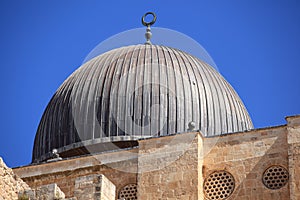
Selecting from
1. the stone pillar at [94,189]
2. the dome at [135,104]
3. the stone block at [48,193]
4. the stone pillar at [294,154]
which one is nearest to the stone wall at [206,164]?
the stone pillar at [294,154]

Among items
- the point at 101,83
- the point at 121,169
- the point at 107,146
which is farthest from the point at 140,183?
the point at 101,83

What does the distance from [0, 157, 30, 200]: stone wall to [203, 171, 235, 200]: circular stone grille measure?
20.4 feet

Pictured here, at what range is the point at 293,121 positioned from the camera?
23.2 meters

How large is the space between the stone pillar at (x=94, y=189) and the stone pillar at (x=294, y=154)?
5.06 metres

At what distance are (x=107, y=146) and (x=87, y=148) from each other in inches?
25.3

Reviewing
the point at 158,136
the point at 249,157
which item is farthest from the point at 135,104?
the point at 249,157

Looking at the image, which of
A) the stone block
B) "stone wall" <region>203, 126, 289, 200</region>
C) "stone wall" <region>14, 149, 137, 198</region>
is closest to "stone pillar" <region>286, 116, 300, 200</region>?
"stone wall" <region>203, 126, 289, 200</region>

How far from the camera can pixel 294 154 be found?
22.9m

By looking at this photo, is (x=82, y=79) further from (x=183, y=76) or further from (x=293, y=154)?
(x=293, y=154)

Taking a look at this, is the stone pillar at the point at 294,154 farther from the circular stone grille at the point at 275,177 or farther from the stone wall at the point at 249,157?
the circular stone grille at the point at 275,177

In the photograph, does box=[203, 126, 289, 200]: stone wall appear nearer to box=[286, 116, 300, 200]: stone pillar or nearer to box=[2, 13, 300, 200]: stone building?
A: box=[2, 13, 300, 200]: stone building

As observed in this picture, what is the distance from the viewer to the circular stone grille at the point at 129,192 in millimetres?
24391

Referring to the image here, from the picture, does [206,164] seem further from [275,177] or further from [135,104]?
[135,104]

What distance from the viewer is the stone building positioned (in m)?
23.4
